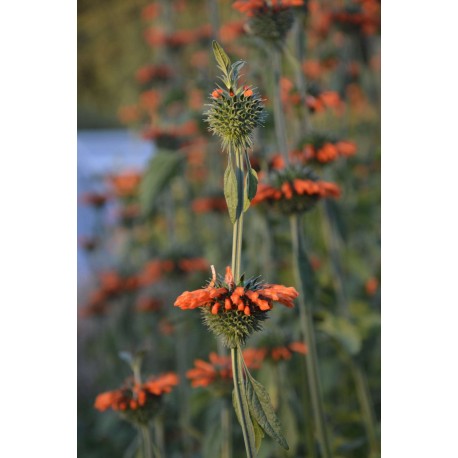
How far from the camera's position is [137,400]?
3.68 feet

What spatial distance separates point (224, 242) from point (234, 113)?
1.23 meters

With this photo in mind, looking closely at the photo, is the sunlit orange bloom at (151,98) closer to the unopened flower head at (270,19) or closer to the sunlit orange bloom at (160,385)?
the unopened flower head at (270,19)

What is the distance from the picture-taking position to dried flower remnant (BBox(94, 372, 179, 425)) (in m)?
1.11

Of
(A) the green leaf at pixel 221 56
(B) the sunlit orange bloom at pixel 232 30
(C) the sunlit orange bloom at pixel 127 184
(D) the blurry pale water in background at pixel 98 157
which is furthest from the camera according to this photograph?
(D) the blurry pale water in background at pixel 98 157

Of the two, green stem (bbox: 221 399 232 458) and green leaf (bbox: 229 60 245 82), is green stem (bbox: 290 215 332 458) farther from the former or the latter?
green leaf (bbox: 229 60 245 82)

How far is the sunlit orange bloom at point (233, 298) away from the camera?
82cm

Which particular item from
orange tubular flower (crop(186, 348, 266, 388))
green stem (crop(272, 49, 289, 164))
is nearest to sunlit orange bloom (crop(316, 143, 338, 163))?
green stem (crop(272, 49, 289, 164))

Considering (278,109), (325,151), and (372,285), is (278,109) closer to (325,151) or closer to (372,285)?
(325,151)

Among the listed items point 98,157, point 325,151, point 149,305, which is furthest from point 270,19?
point 98,157

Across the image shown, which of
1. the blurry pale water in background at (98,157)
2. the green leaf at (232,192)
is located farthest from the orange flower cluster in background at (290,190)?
the blurry pale water in background at (98,157)

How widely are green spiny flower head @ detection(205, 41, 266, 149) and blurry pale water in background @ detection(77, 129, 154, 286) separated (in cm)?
238

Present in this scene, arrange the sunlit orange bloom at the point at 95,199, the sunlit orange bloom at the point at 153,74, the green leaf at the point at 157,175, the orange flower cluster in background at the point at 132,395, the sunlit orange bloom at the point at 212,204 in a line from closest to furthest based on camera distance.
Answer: the orange flower cluster in background at the point at 132,395 < the green leaf at the point at 157,175 < the sunlit orange bloom at the point at 212,204 < the sunlit orange bloom at the point at 153,74 < the sunlit orange bloom at the point at 95,199
